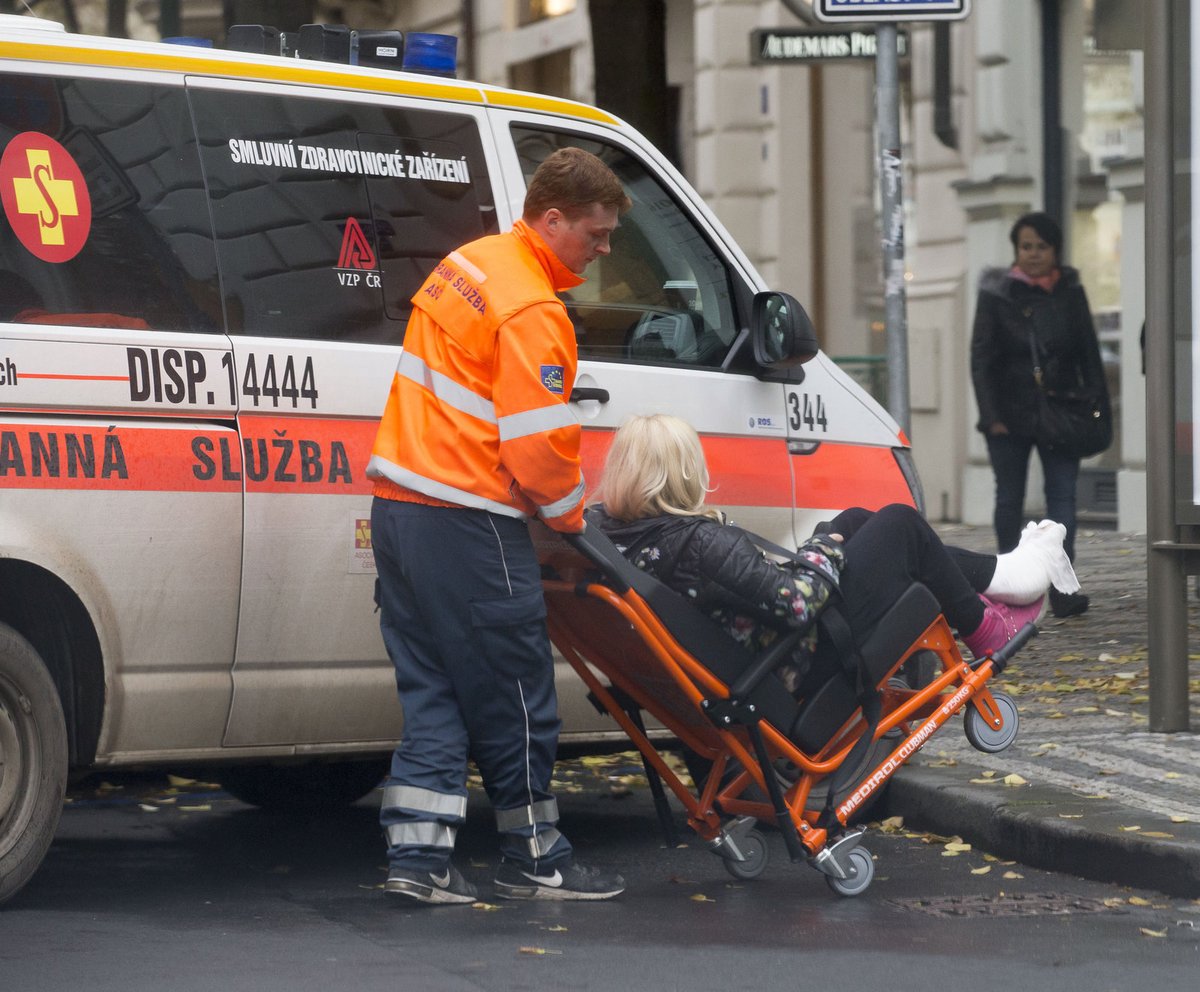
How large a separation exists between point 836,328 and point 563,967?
1434 centimetres

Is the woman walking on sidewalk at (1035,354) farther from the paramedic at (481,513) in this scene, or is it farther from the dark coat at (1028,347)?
the paramedic at (481,513)

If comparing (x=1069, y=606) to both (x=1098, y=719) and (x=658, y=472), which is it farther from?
(x=658, y=472)

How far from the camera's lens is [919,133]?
56.4 feet

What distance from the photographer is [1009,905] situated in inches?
222

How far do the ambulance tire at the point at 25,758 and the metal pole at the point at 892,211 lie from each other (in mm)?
3629

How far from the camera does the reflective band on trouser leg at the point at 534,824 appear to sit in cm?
561

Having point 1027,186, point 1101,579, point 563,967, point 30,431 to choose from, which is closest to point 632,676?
Result: point 563,967

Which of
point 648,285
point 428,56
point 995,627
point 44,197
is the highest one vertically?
point 428,56

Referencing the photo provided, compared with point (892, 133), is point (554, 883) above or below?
below

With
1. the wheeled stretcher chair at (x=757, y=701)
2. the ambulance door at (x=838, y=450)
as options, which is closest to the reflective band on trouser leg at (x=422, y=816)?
the wheeled stretcher chair at (x=757, y=701)

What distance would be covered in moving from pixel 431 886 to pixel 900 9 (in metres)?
3.88

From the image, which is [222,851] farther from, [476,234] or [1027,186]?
[1027,186]

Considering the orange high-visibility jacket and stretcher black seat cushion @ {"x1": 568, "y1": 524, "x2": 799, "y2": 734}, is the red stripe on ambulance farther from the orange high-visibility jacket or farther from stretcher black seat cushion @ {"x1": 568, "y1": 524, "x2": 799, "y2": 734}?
stretcher black seat cushion @ {"x1": 568, "y1": 524, "x2": 799, "y2": 734}

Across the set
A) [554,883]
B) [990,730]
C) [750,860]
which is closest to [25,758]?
[554,883]
